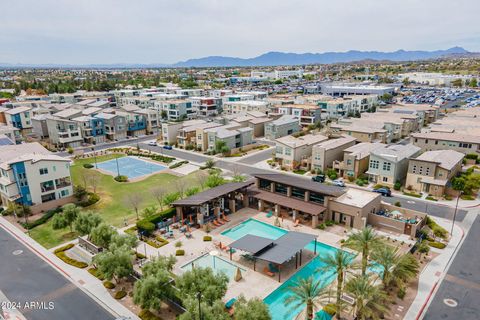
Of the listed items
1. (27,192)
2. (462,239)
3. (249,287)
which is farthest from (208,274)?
(27,192)

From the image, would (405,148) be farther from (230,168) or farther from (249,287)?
(249,287)

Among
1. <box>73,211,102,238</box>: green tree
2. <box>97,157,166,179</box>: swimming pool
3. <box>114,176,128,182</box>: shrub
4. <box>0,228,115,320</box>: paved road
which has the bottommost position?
<box>97,157,166,179</box>: swimming pool

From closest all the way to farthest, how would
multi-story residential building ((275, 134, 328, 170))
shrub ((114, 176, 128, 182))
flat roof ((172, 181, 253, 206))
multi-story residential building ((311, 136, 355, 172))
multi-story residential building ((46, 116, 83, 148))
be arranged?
flat roof ((172, 181, 253, 206)) → shrub ((114, 176, 128, 182)) → multi-story residential building ((311, 136, 355, 172)) → multi-story residential building ((275, 134, 328, 170)) → multi-story residential building ((46, 116, 83, 148))

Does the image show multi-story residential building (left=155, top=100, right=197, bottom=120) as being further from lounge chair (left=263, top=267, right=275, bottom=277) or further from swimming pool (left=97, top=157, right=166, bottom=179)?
lounge chair (left=263, top=267, right=275, bottom=277)

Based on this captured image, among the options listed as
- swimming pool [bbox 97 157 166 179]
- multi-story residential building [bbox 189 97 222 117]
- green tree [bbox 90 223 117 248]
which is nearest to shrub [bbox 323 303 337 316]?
green tree [bbox 90 223 117 248]

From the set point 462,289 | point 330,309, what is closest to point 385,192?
point 462,289

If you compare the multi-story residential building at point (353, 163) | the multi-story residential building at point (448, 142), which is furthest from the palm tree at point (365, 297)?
the multi-story residential building at point (448, 142)
